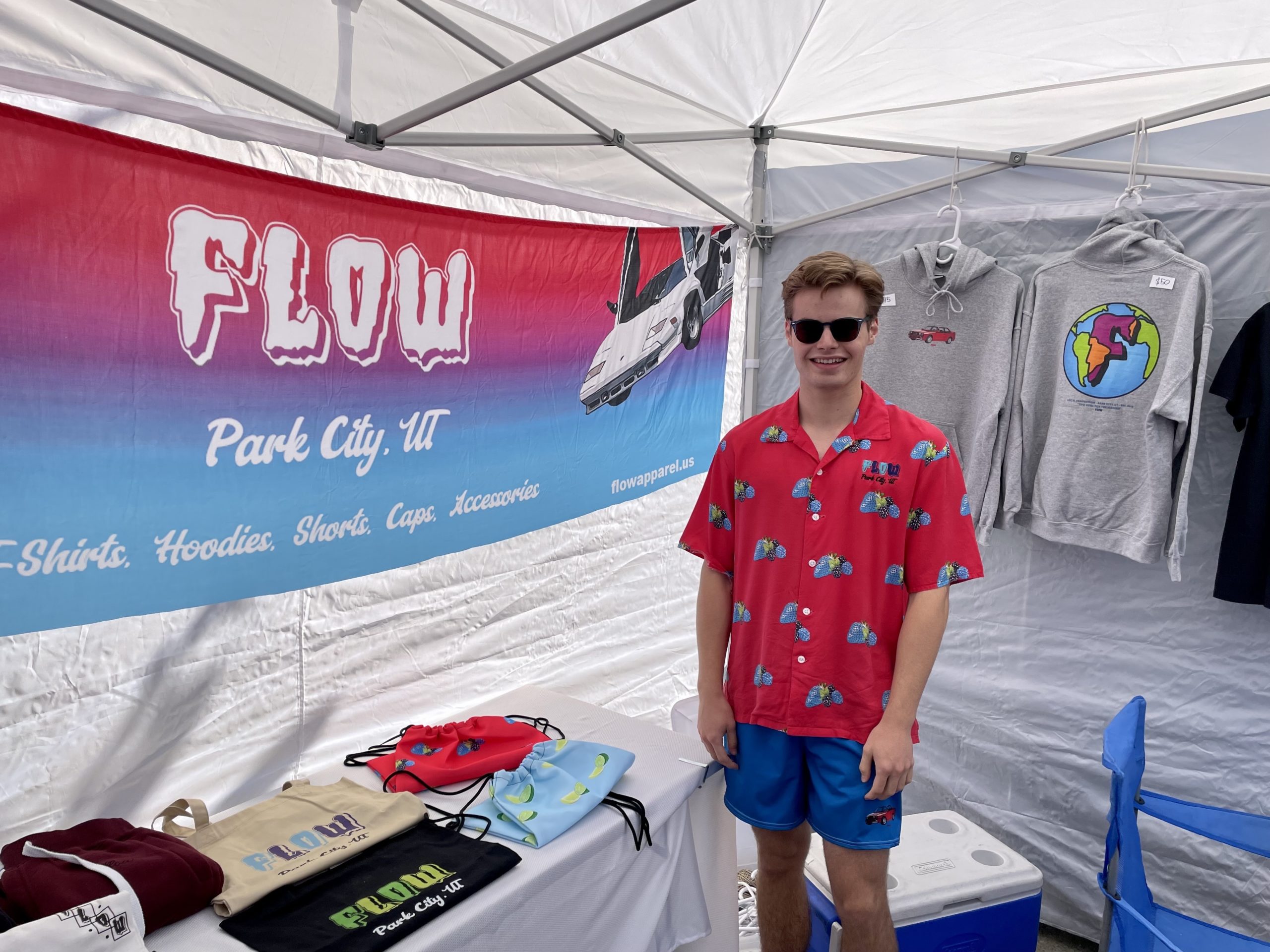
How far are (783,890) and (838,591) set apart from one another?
667 mm

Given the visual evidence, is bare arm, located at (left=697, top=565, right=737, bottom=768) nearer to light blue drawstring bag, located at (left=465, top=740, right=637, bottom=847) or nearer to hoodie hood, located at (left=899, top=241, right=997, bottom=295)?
light blue drawstring bag, located at (left=465, top=740, right=637, bottom=847)

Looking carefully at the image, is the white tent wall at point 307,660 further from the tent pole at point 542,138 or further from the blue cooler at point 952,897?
the blue cooler at point 952,897

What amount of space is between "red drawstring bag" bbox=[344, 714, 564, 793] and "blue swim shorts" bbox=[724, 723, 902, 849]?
446 millimetres

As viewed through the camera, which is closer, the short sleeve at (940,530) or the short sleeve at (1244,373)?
the short sleeve at (940,530)

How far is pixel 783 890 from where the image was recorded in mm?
1785

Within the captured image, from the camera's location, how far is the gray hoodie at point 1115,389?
89.4 inches

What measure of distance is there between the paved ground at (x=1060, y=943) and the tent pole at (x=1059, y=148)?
2.28 metres

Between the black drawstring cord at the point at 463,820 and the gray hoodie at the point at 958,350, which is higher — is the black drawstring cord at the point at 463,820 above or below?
below

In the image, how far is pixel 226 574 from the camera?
162cm

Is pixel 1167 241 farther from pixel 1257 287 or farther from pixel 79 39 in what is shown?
pixel 79 39

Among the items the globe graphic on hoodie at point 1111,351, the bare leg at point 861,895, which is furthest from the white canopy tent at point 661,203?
the bare leg at point 861,895

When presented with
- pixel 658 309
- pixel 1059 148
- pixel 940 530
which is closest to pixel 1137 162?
pixel 1059 148

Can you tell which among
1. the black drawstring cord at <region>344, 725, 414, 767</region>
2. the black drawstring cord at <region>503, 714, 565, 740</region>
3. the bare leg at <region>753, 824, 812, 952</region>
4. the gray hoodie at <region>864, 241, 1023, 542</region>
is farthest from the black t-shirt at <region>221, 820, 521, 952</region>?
the gray hoodie at <region>864, 241, 1023, 542</region>

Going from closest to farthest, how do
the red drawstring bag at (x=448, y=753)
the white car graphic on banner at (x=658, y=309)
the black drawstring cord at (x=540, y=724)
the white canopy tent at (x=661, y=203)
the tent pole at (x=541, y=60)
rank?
the tent pole at (x=541, y=60) → the white canopy tent at (x=661, y=203) → the red drawstring bag at (x=448, y=753) → the black drawstring cord at (x=540, y=724) → the white car graphic on banner at (x=658, y=309)
